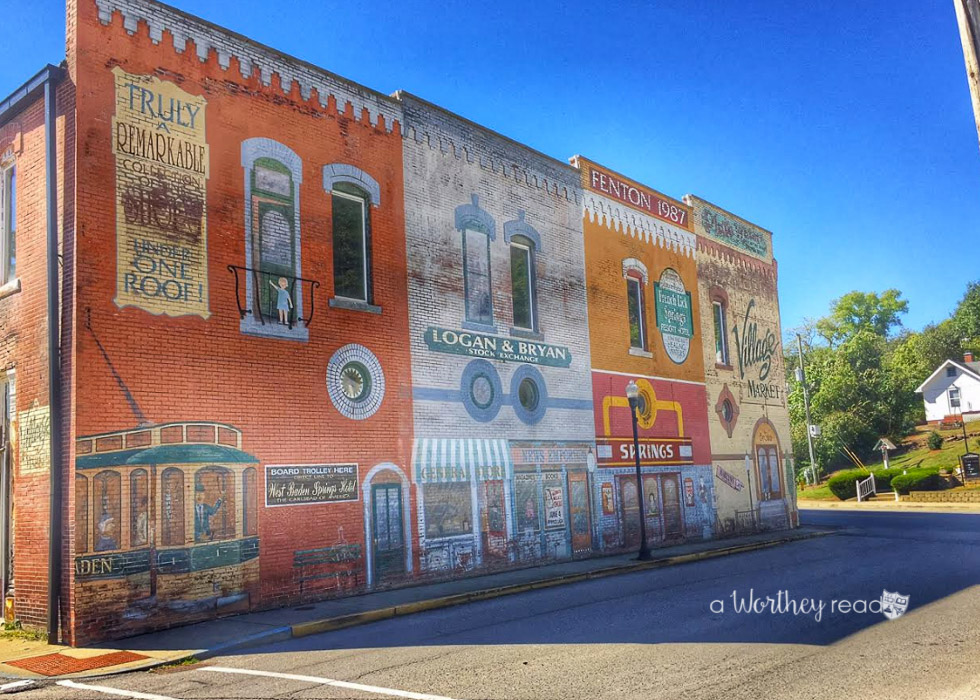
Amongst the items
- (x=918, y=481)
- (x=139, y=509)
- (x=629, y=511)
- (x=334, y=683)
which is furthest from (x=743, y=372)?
(x=918, y=481)

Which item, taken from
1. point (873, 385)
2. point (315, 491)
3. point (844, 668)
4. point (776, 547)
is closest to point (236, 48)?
point (315, 491)

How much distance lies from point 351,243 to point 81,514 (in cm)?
697

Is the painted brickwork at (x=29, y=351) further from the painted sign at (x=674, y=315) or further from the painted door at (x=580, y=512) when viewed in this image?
the painted sign at (x=674, y=315)

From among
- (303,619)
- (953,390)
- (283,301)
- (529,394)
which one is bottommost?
(303,619)

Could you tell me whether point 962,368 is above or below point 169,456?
above

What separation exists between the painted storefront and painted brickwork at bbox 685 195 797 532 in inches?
29.2

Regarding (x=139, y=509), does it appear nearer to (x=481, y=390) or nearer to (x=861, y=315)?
(x=481, y=390)

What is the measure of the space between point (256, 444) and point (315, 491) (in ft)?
4.68

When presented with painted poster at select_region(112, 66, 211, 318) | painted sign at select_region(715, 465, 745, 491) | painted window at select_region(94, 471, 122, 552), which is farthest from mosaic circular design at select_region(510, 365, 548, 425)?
painted window at select_region(94, 471, 122, 552)

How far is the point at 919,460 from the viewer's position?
57.7 meters

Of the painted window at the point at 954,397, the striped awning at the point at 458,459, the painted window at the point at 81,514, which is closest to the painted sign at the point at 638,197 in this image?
the striped awning at the point at 458,459

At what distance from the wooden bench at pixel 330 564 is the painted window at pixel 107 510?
3.08m

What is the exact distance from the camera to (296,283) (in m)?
14.9

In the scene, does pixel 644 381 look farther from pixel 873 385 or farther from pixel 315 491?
pixel 873 385
